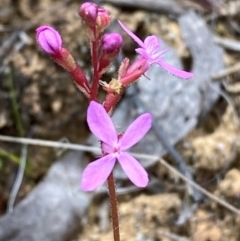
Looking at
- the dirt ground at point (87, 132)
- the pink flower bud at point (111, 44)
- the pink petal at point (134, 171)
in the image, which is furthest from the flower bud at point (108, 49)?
the dirt ground at point (87, 132)

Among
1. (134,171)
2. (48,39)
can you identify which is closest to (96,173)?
(134,171)

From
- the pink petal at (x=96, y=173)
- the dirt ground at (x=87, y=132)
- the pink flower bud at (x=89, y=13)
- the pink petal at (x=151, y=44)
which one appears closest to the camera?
the pink petal at (x=96, y=173)

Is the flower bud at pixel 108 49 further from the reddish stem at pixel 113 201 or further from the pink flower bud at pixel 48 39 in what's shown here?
the reddish stem at pixel 113 201

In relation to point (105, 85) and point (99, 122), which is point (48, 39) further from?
point (99, 122)

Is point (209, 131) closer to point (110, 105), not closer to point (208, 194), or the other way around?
point (208, 194)

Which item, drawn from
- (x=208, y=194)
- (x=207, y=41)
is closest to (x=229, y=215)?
(x=208, y=194)

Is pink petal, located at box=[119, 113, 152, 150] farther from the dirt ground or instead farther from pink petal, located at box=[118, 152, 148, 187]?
the dirt ground

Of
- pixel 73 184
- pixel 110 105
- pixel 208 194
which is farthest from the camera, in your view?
pixel 73 184
